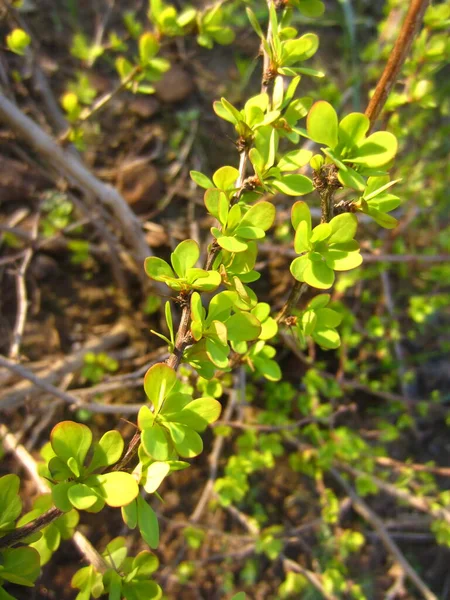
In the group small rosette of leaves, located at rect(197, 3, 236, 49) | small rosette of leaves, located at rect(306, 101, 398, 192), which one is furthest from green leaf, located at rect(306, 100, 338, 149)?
small rosette of leaves, located at rect(197, 3, 236, 49)

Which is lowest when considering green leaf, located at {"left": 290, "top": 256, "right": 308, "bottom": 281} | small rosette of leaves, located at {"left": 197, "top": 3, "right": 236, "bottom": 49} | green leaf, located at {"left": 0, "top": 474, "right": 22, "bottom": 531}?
green leaf, located at {"left": 0, "top": 474, "right": 22, "bottom": 531}

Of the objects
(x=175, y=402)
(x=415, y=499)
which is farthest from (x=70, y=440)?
(x=415, y=499)

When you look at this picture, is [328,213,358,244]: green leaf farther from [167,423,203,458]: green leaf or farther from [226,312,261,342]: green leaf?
[167,423,203,458]: green leaf

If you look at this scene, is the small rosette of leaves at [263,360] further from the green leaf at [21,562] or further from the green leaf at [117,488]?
the green leaf at [21,562]

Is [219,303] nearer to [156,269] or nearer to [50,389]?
[156,269]

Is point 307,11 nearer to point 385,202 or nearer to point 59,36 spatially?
point 385,202

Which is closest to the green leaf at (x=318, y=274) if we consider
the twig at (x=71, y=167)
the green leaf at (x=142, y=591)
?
the green leaf at (x=142, y=591)
